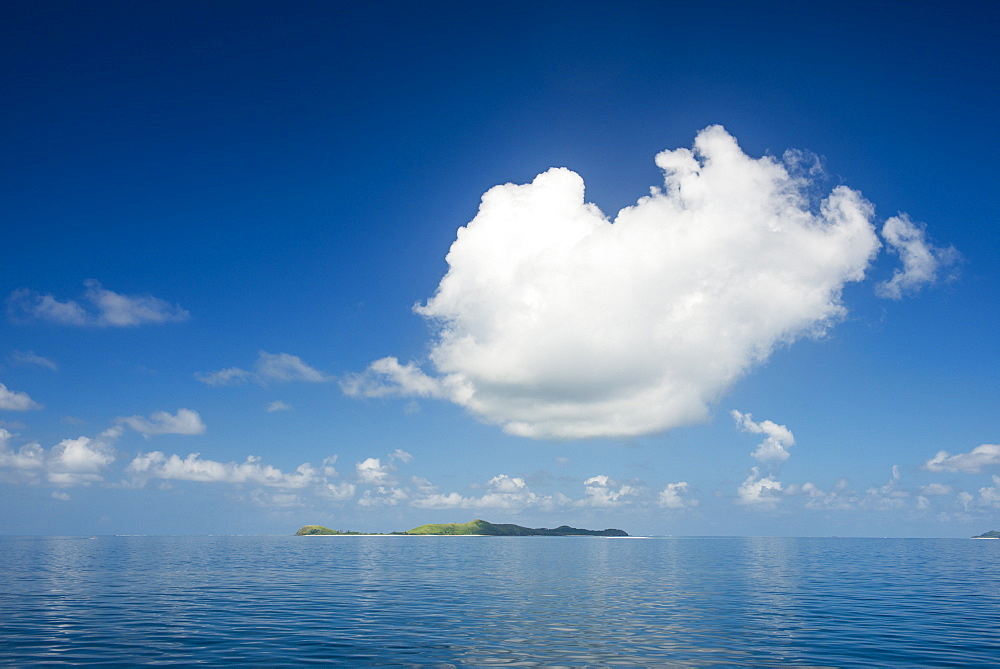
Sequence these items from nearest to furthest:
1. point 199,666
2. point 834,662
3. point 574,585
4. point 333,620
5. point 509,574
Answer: point 199,666
point 834,662
point 333,620
point 574,585
point 509,574

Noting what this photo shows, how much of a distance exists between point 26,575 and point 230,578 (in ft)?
103

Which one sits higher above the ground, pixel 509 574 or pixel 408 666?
pixel 408 666

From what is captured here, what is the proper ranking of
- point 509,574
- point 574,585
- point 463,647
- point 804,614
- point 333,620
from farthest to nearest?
point 509,574
point 574,585
point 804,614
point 333,620
point 463,647

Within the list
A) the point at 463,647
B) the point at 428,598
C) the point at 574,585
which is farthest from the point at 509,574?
the point at 463,647

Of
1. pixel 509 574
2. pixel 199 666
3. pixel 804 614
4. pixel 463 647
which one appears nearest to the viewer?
pixel 199 666

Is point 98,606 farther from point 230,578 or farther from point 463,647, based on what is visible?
point 463,647

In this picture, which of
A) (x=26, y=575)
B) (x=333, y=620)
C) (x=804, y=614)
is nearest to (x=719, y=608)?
(x=804, y=614)

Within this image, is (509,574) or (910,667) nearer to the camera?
(910,667)

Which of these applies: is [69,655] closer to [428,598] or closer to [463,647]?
[463,647]

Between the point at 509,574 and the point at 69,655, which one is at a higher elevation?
the point at 69,655

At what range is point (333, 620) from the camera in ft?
170

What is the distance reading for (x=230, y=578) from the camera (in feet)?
291

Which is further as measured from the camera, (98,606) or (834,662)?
(98,606)

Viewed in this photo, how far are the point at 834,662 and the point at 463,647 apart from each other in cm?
2297
